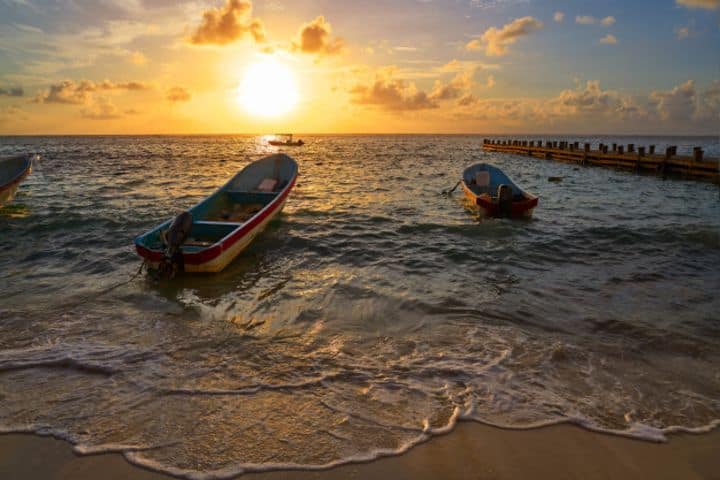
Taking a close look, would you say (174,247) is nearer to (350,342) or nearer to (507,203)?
(350,342)

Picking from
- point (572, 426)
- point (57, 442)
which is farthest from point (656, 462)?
point (57, 442)

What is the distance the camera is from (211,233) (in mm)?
10703

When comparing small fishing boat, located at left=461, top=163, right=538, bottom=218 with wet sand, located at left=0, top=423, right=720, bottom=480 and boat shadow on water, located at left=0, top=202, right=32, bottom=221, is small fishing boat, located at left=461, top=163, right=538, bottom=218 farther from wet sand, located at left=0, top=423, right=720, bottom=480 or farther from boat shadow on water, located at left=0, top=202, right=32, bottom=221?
boat shadow on water, located at left=0, top=202, right=32, bottom=221

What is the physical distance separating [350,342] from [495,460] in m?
2.87

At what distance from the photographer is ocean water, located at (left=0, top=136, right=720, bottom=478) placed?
419 cm

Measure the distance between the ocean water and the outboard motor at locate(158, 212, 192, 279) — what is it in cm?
38

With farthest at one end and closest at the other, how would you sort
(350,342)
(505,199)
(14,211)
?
(14,211) < (505,199) < (350,342)

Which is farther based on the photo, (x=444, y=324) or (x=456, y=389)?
(x=444, y=324)

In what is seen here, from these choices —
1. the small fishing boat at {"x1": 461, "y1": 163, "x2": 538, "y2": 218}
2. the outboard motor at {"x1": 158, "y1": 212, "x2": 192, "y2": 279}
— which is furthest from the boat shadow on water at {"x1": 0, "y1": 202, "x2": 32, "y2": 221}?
the small fishing boat at {"x1": 461, "y1": 163, "x2": 538, "y2": 218}

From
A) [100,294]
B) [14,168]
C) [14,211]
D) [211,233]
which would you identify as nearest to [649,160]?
[211,233]

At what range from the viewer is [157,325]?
6840 millimetres

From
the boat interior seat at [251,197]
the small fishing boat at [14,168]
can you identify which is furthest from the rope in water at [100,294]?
the small fishing boat at [14,168]

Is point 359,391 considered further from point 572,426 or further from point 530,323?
point 530,323

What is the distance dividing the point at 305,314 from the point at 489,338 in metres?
3.03
